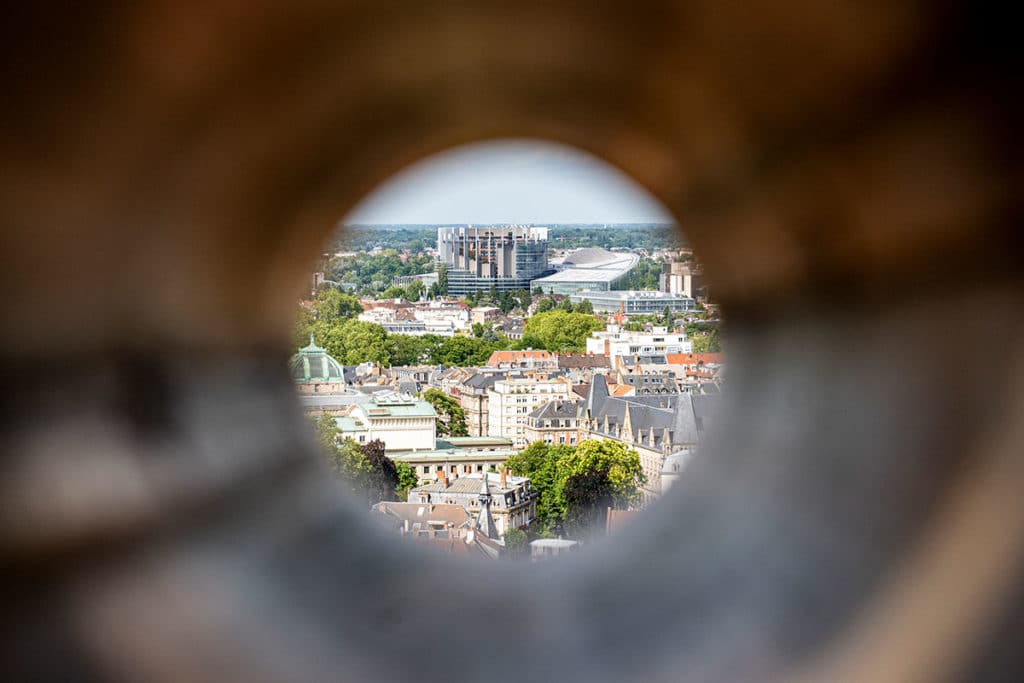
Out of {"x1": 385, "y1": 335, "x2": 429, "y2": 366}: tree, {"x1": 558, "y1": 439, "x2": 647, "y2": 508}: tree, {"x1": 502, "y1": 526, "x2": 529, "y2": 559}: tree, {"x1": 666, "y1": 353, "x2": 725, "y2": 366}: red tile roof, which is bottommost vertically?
{"x1": 558, "y1": 439, "x2": 647, "y2": 508}: tree

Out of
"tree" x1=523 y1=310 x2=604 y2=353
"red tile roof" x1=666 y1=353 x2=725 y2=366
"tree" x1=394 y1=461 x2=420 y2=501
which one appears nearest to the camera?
"tree" x1=394 y1=461 x2=420 y2=501

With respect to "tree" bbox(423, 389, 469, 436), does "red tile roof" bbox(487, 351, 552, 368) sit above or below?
above

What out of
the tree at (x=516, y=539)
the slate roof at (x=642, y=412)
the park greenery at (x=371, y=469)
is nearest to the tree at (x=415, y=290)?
the slate roof at (x=642, y=412)

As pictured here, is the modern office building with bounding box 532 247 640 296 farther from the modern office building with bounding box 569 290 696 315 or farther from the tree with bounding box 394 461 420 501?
the tree with bounding box 394 461 420 501

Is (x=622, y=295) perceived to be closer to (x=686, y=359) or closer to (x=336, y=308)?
(x=686, y=359)

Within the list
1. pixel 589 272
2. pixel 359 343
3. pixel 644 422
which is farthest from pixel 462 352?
pixel 644 422

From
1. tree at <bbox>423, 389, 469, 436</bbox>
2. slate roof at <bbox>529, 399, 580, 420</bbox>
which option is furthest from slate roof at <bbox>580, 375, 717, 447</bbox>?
tree at <bbox>423, 389, 469, 436</bbox>
